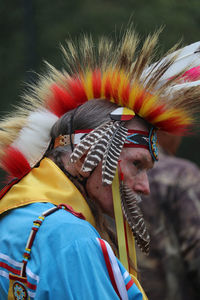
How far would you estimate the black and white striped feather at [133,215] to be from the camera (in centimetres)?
215

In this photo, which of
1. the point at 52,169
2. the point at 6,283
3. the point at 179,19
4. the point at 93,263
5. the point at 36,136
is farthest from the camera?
the point at 179,19

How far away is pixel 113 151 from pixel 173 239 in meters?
1.25

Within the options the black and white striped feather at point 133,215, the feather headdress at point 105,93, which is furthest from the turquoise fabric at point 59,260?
the feather headdress at point 105,93

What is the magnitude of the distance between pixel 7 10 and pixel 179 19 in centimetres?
175

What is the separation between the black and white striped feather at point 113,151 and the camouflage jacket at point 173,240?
1.07 meters

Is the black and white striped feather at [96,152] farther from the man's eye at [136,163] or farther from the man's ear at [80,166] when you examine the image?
the man's eye at [136,163]

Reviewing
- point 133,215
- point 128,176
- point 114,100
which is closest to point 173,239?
point 133,215

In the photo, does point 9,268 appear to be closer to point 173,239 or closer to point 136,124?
point 136,124

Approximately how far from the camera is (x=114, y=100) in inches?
89.4

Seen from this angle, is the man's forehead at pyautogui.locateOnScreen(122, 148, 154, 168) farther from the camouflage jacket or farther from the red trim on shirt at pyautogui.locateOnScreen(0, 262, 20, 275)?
the camouflage jacket

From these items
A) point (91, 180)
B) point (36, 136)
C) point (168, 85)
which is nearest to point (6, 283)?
point (91, 180)

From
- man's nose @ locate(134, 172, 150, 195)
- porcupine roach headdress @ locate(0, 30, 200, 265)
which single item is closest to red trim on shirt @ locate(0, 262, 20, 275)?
porcupine roach headdress @ locate(0, 30, 200, 265)

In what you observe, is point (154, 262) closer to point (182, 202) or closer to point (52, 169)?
point (182, 202)

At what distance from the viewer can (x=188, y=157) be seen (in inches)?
193
